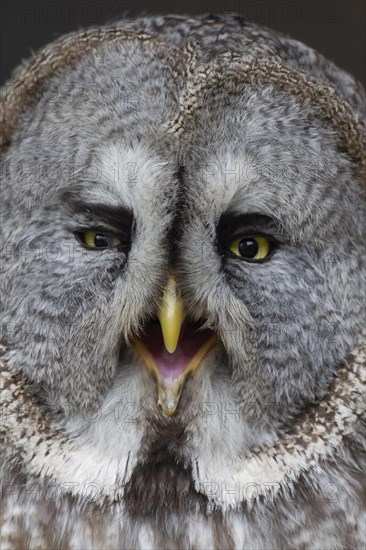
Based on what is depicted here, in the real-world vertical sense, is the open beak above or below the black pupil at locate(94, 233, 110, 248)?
below

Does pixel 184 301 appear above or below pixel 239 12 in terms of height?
below

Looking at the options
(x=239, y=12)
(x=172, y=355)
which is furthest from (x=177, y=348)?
(x=239, y=12)

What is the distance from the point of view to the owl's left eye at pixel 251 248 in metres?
1.77

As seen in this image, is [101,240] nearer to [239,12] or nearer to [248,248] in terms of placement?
[248,248]

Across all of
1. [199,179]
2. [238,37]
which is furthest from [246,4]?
[199,179]

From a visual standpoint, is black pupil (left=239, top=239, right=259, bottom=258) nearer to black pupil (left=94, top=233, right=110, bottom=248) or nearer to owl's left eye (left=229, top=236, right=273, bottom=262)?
owl's left eye (left=229, top=236, right=273, bottom=262)

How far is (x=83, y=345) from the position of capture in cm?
176

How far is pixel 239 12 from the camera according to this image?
9.10 ft

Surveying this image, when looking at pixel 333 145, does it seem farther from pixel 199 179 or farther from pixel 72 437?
pixel 72 437

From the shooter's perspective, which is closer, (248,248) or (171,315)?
(171,315)

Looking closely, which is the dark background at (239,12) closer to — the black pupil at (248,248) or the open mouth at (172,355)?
the black pupil at (248,248)

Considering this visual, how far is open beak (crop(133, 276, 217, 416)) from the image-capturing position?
5.53 ft

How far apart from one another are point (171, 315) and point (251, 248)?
22cm

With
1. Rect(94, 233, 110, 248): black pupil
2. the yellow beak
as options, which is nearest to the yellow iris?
Rect(94, 233, 110, 248): black pupil
